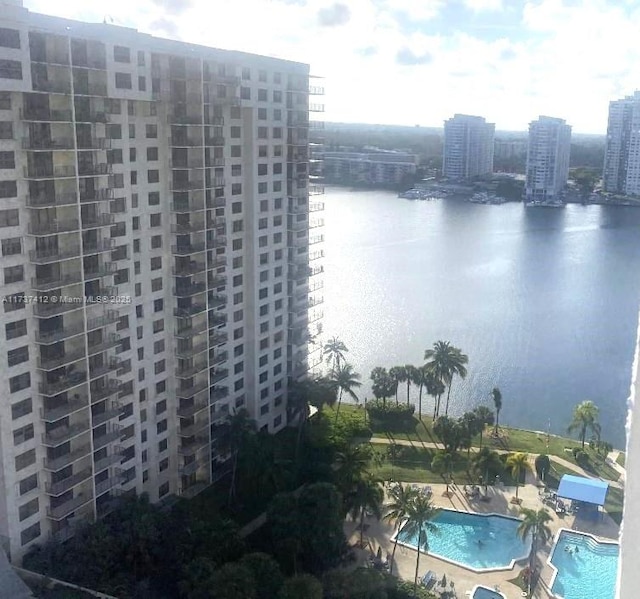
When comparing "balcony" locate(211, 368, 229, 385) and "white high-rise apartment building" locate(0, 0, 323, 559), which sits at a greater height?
"white high-rise apartment building" locate(0, 0, 323, 559)

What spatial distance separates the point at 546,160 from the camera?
98250 mm

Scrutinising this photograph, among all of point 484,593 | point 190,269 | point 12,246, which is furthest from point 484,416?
point 12,246

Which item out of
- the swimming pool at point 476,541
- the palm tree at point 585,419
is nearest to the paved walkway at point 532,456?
the palm tree at point 585,419

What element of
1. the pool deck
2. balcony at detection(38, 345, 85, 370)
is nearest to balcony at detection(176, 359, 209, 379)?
balcony at detection(38, 345, 85, 370)

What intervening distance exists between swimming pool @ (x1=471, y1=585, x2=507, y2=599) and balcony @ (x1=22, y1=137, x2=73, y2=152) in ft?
42.2

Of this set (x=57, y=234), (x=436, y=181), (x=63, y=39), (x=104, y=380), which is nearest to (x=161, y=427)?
(x=104, y=380)

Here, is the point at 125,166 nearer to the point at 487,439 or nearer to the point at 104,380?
the point at 104,380

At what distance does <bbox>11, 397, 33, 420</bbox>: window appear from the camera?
50.0ft

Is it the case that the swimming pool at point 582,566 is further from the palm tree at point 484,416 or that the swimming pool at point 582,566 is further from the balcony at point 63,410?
the balcony at point 63,410

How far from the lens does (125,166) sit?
17375 mm

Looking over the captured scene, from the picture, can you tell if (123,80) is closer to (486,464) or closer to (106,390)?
(106,390)

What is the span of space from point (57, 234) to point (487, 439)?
1611 cm

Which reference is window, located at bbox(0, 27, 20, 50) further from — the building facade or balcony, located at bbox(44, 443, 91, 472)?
the building facade

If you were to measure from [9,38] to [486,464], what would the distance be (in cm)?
1582
